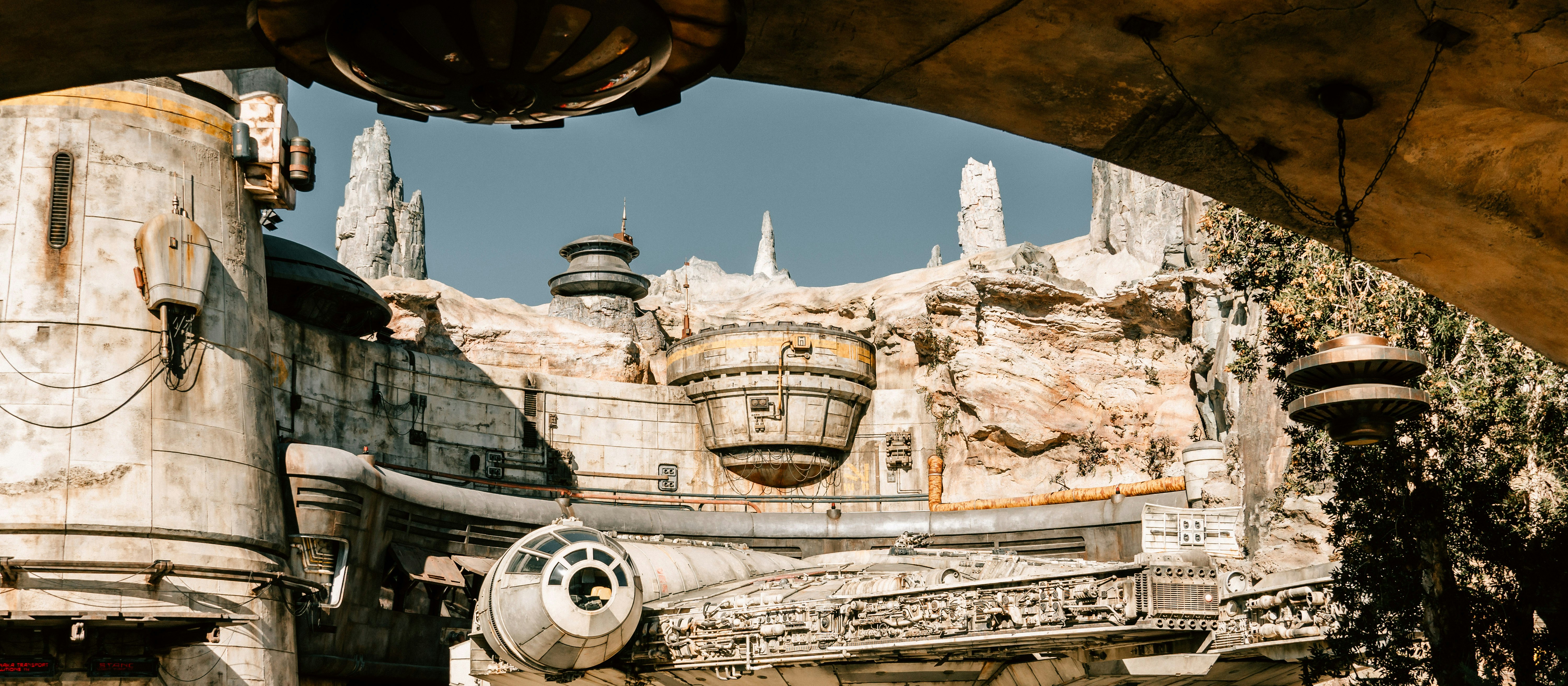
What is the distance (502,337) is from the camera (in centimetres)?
4341

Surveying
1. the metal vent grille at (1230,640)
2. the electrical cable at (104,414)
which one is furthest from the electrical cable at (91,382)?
the metal vent grille at (1230,640)

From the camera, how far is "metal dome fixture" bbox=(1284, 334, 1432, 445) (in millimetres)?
7719

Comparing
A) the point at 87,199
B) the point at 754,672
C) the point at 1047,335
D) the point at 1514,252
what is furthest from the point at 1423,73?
the point at 1047,335

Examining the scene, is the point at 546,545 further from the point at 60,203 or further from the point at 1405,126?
the point at 1405,126

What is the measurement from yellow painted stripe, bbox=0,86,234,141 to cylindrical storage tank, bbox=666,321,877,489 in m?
18.9

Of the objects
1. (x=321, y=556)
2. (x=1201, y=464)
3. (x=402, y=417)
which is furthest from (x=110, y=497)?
(x=1201, y=464)

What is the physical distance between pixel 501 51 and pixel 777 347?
3808cm

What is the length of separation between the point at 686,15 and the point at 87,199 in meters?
24.5

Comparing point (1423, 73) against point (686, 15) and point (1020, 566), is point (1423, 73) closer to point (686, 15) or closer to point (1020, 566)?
point (686, 15)

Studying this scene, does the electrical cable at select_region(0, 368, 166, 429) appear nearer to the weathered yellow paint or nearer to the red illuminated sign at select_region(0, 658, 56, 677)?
the red illuminated sign at select_region(0, 658, 56, 677)

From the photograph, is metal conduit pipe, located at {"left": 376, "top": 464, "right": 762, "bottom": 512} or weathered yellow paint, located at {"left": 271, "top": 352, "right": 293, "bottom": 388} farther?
metal conduit pipe, located at {"left": 376, "top": 464, "right": 762, "bottom": 512}

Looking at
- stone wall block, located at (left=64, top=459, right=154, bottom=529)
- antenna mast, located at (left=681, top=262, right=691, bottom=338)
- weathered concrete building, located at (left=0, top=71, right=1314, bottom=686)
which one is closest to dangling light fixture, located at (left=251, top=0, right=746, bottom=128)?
weathered concrete building, located at (left=0, top=71, right=1314, bottom=686)

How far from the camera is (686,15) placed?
3.66 m

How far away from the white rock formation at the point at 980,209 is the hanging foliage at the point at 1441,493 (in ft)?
377
